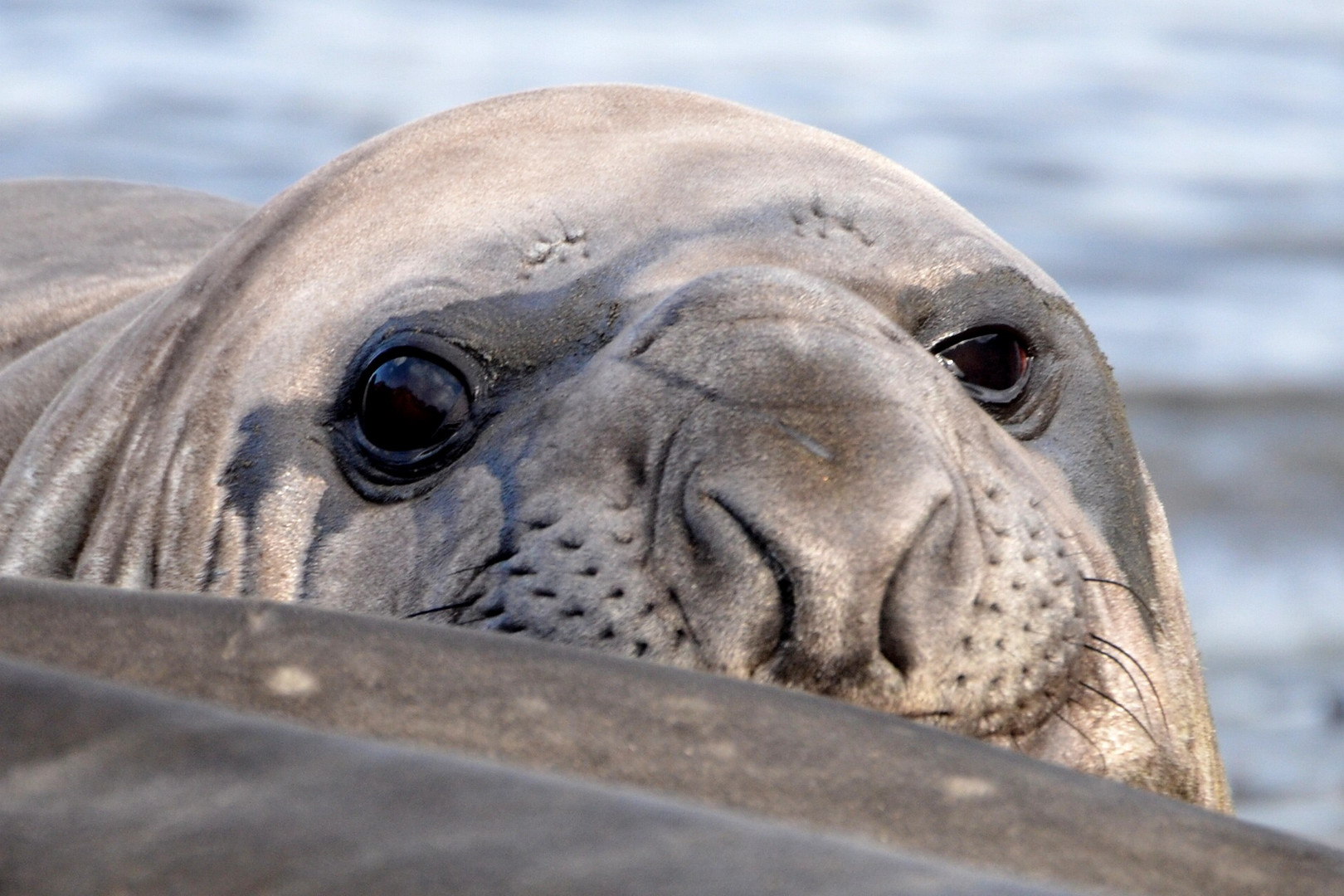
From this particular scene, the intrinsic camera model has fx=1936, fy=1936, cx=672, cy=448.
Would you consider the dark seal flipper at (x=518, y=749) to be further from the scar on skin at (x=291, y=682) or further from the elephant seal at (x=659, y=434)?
the elephant seal at (x=659, y=434)

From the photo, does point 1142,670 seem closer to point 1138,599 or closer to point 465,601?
point 1138,599

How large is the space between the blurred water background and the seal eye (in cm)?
283

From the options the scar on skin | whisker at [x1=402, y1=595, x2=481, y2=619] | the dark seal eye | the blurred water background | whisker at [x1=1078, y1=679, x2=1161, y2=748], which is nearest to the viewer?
the scar on skin

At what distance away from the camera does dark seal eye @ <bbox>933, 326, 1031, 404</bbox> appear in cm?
270

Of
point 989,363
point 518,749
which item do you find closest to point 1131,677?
point 989,363

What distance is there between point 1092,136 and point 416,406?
11256 mm

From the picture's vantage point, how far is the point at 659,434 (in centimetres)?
225

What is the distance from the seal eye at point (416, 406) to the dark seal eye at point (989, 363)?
0.67 meters

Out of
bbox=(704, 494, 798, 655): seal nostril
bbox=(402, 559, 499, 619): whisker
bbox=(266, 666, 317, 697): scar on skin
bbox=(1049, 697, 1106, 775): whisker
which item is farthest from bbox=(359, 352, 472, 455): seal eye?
A: bbox=(266, 666, 317, 697): scar on skin

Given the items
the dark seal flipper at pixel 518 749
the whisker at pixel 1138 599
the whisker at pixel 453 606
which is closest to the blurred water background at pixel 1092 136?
the whisker at pixel 1138 599

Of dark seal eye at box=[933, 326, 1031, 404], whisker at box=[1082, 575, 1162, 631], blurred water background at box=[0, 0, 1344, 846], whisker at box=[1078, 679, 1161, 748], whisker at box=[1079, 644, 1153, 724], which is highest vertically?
blurred water background at box=[0, 0, 1344, 846]

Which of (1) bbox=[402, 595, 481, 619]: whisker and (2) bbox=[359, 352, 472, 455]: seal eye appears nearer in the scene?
(1) bbox=[402, 595, 481, 619]: whisker

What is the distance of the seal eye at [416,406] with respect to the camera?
253cm

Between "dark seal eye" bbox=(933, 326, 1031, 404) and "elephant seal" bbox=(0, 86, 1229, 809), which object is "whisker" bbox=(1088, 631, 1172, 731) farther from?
"dark seal eye" bbox=(933, 326, 1031, 404)
